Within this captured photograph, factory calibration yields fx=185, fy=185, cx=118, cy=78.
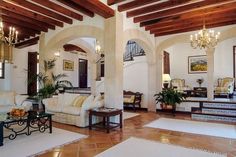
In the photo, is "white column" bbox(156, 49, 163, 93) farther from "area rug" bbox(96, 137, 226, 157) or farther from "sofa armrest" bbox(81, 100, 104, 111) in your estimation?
"area rug" bbox(96, 137, 226, 157)

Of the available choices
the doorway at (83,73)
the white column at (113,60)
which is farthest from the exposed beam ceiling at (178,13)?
the doorway at (83,73)

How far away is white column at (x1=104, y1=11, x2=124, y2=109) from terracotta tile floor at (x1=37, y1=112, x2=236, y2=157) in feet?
2.83

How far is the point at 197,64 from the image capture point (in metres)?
11.2

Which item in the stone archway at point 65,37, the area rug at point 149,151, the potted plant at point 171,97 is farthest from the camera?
the potted plant at point 171,97

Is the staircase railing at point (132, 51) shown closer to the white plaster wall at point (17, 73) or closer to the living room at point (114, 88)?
the living room at point (114, 88)

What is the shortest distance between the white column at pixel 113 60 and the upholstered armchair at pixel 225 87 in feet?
21.0

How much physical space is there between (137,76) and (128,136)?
4.36m

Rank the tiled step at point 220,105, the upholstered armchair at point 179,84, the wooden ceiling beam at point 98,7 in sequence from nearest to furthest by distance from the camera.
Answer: the wooden ceiling beam at point 98,7
the tiled step at point 220,105
the upholstered armchair at point 179,84

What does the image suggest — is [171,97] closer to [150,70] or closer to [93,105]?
[150,70]

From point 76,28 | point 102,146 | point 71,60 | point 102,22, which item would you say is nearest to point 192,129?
point 102,146

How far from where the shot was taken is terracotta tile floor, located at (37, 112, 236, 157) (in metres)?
3.23

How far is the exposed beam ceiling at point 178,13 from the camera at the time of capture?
464 centimetres

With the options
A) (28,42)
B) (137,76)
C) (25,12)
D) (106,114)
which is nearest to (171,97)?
(137,76)

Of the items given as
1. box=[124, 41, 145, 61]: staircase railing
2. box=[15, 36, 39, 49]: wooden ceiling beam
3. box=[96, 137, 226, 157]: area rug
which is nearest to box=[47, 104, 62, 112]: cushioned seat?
box=[96, 137, 226, 157]: area rug
